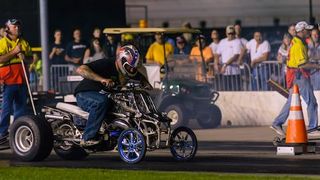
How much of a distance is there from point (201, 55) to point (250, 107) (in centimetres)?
151

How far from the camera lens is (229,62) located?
24.0 meters

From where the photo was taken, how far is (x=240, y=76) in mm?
23656

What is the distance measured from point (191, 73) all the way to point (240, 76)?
1020 millimetres

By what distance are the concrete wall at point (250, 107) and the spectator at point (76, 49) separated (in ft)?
11.2

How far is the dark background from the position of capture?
26656 mm

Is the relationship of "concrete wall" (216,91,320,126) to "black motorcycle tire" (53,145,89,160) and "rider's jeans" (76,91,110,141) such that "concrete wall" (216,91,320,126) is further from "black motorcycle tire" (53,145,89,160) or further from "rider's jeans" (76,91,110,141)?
"rider's jeans" (76,91,110,141)

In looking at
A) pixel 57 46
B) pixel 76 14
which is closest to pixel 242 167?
pixel 57 46

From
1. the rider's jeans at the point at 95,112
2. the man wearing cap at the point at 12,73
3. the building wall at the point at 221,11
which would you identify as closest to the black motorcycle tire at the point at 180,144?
the rider's jeans at the point at 95,112

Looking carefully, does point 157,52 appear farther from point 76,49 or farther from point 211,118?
point 76,49

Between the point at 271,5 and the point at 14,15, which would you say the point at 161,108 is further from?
the point at 271,5

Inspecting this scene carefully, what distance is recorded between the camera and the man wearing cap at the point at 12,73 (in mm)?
17047

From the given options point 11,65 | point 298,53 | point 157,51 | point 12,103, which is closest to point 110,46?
point 157,51

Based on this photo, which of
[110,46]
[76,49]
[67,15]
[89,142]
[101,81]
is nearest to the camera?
[101,81]

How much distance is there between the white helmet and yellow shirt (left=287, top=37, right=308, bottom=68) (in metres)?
4.77
